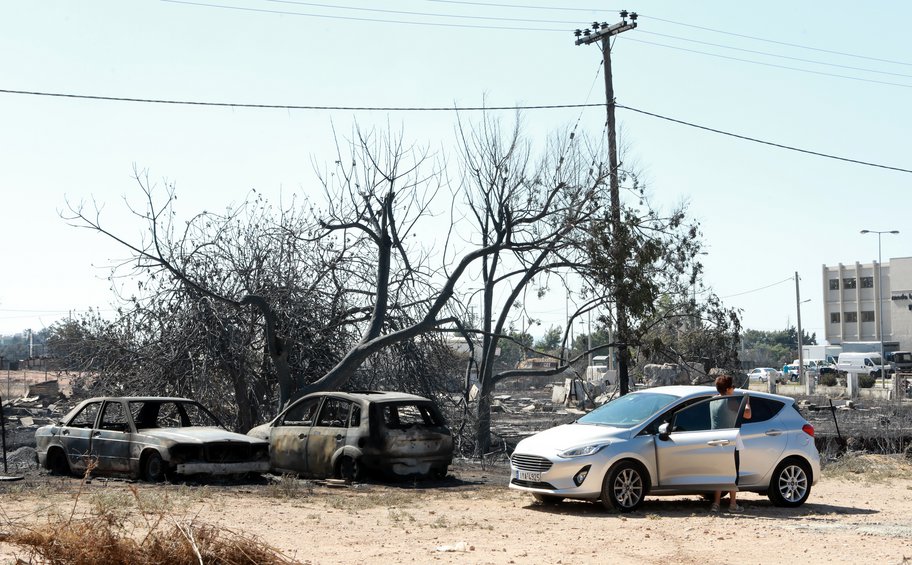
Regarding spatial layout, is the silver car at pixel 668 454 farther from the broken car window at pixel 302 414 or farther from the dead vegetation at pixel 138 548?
the dead vegetation at pixel 138 548

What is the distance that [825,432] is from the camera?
28.4m

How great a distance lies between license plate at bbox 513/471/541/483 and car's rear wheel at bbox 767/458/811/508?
124 inches

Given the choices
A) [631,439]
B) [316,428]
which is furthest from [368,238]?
[631,439]

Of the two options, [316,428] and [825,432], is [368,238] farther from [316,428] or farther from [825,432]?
[825,432]

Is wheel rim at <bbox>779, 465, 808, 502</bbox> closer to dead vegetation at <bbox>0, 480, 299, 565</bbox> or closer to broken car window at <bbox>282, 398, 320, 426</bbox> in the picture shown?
broken car window at <bbox>282, 398, 320, 426</bbox>

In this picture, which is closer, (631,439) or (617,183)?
(631,439)

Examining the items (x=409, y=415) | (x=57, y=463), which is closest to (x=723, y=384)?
(x=409, y=415)

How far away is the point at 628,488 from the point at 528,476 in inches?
49.7

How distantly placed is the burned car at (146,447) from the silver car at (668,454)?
4584 millimetres

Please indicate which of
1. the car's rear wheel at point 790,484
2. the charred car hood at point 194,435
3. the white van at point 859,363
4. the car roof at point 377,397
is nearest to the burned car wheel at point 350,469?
the car roof at point 377,397

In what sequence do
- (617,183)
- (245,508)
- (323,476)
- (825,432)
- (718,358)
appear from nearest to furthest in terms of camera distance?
1. (245,508)
2. (323,476)
3. (617,183)
4. (718,358)
5. (825,432)

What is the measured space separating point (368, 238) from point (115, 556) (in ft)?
53.3

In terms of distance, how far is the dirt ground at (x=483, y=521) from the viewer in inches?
387

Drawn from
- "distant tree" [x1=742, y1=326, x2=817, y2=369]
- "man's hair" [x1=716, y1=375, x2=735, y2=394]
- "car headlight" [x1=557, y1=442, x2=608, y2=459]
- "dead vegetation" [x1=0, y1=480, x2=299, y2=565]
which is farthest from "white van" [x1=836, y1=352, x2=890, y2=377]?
"dead vegetation" [x1=0, y1=480, x2=299, y2=565]
